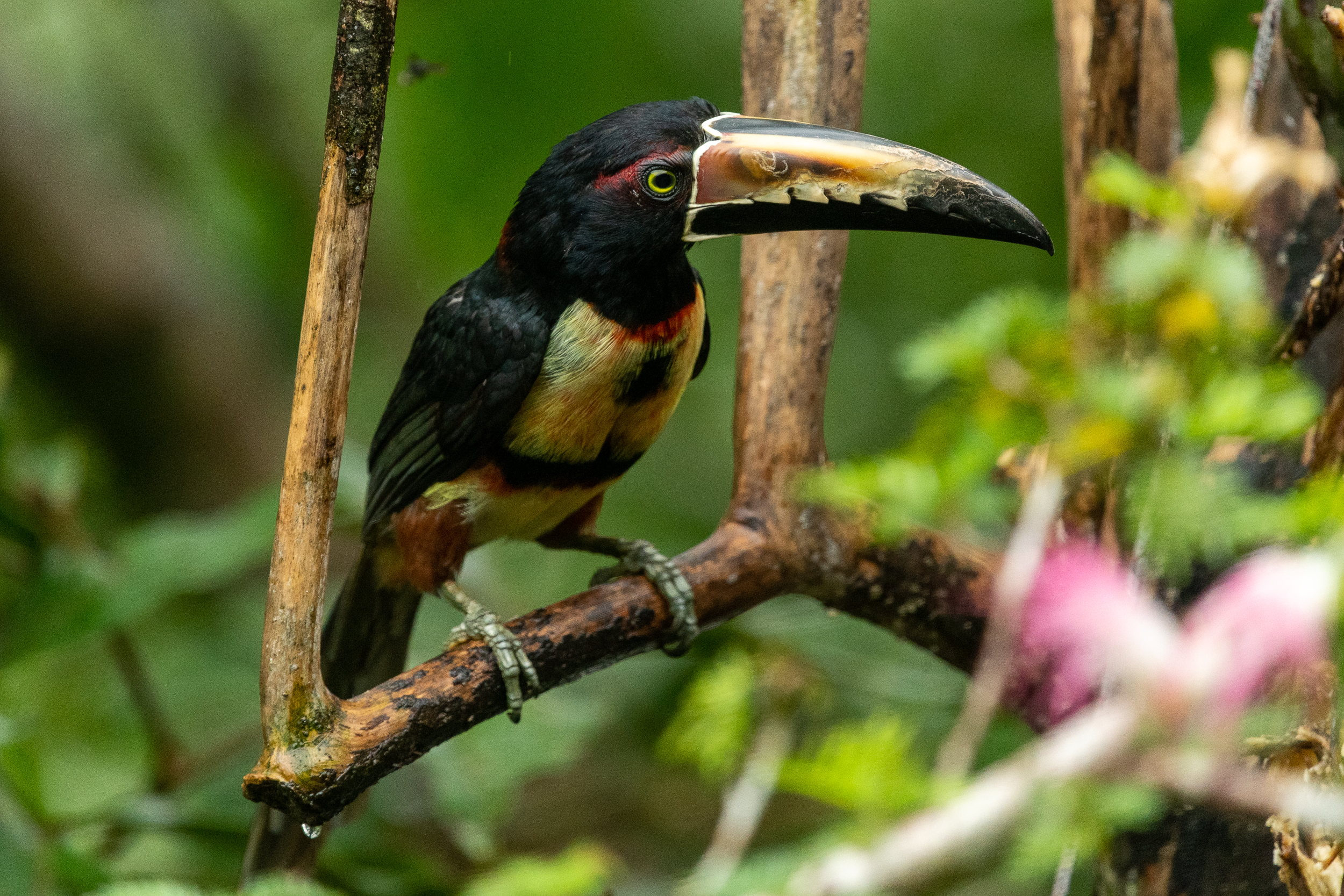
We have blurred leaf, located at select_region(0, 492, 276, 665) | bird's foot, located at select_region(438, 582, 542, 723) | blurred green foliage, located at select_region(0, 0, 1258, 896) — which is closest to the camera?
bird's foot, located at select_region(438, 582, 542, 723)

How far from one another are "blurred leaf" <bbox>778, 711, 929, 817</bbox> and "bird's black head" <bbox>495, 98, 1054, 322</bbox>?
91 centimetres

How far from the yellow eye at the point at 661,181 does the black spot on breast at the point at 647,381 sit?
0.99ft

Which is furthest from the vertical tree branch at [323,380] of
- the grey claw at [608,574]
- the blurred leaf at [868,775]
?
the grey claw at [608,574]

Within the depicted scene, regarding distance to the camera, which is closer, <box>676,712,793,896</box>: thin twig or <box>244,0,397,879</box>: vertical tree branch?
<box>244,0,397,879</box>: vertical tree branch

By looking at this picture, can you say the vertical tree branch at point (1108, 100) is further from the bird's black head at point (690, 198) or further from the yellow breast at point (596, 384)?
the yellow breast at point (596, 384)

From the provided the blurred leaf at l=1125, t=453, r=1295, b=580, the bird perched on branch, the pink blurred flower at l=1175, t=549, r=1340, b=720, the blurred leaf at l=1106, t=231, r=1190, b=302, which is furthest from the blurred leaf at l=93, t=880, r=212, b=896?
the blurred leaf at l=1106, t=231, r=1190, b=302

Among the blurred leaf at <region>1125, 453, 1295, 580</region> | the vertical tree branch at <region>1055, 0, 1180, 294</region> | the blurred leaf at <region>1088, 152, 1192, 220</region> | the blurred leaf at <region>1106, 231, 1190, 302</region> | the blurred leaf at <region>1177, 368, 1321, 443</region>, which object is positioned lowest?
the blurred leaf at <region>1125, 453, 1295, 580</region>

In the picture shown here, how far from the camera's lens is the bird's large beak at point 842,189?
1.99 m

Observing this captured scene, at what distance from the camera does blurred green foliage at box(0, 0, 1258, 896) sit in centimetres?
289

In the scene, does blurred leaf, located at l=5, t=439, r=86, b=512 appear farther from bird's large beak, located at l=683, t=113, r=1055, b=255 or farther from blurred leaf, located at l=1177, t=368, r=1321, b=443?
blurred leaf, located at l=1177, t=368, r=1321, b=443

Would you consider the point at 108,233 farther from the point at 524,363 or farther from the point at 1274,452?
the point at 1274,452

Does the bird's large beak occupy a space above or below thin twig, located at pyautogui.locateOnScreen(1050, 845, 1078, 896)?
above

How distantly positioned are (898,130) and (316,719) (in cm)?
380

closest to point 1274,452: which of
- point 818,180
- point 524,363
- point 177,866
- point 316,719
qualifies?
point 818,180
